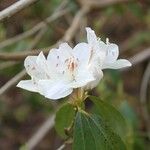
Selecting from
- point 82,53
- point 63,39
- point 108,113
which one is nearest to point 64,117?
point 108,113

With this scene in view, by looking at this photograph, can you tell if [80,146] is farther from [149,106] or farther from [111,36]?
[111,36]

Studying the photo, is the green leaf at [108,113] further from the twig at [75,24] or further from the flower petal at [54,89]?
the twig at [75,24]

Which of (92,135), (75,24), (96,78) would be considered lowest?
(92,135)

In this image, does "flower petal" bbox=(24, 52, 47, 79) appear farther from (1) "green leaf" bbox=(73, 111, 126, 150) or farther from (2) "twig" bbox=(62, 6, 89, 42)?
(2) "twig" bbox=(62, 6, 89, 42)

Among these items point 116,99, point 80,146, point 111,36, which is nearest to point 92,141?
point 80,146

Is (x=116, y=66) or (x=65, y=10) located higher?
(x=65, y=10)

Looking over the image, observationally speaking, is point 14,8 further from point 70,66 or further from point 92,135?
point 92,135

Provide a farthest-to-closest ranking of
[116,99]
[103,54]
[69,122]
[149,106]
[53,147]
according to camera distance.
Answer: [53,147]
[149,106]
[116,99]
[69,122]
[103,54]

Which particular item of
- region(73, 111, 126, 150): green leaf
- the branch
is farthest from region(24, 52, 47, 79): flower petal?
the branch

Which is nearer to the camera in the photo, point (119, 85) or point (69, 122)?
point (69, 122)
